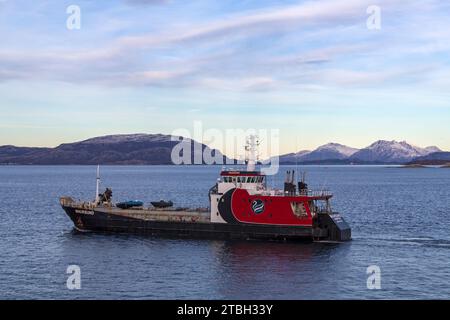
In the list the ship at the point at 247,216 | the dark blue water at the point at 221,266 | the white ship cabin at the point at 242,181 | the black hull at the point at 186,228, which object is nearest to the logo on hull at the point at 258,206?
the ship at the point at 247,216

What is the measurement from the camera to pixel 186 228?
64938 millimetres

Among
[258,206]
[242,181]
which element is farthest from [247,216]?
[242,181]

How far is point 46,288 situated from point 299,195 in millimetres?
28771

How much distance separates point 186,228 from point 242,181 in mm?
8404

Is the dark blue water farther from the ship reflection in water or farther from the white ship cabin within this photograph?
the white ship cabin

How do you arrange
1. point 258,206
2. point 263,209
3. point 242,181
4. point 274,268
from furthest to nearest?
1. point 242,181
2. point 258,206
3. point 263,209
4. point 274,268

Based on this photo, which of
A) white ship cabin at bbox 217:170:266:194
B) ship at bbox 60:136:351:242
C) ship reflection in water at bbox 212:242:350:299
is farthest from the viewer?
white ship cabin at bbox 217:170:266:194

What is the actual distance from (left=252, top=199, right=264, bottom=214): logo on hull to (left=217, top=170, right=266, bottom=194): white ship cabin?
6.50ft

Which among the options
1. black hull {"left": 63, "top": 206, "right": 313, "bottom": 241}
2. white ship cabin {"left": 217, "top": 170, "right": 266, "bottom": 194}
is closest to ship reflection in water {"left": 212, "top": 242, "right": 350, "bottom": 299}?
black hull {"left": 63, "top": 206, "right": 313, "bottom": 241}

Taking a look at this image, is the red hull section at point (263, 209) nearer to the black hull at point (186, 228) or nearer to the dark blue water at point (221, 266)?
the black hull at point (186, 228)

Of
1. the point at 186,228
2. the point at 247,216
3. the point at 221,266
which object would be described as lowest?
the point at 221,266

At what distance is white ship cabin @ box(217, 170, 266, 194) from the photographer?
63.3m

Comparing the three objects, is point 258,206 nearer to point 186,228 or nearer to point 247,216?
point 247,216
